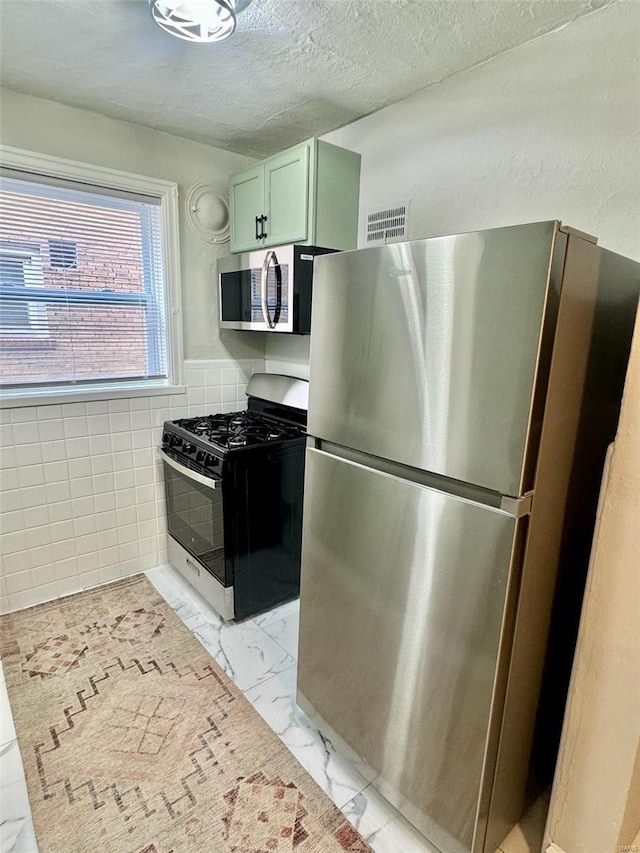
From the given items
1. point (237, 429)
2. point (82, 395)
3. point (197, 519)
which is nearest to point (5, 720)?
point (197, 519)

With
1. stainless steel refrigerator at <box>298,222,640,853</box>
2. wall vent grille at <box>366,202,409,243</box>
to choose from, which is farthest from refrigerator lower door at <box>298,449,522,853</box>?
wall vent grille at <box>366,202,409,243</box>

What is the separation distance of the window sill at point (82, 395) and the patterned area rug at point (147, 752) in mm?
1086

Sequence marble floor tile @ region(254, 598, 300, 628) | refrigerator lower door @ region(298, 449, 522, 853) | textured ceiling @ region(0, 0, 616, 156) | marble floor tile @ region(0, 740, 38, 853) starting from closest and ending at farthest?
refrigerator lower door @ region(298, 449, 522, 853), marble floor tile @ region(0, 740, 38, 853), textured ceiling @ region(0, 0, 616, 156), marble floor tile @ region(254, 598, 300, 628)

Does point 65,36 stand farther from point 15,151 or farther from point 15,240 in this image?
point 15,240

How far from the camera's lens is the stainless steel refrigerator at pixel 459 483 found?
100 centimetres

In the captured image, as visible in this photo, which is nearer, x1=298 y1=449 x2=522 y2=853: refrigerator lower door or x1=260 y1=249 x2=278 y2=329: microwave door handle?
x1=298 y1=449 x2=522 y2=853: refrigerator lower door

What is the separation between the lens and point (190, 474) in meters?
2.29

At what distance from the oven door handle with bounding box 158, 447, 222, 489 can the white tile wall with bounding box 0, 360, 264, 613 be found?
125 millimetres

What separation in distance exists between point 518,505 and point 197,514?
69.7 inches

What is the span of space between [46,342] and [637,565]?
8.27 ft

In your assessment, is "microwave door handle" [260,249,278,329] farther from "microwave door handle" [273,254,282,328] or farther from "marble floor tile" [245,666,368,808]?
"marble floor tile" [245,666,368,808]

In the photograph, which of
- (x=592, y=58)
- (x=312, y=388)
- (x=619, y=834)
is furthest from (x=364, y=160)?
(x=619, y=834)

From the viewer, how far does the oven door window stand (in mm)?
2209

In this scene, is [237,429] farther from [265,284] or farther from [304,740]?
[304,740]
